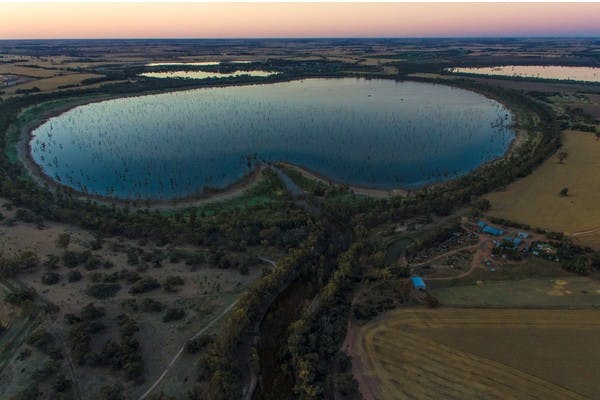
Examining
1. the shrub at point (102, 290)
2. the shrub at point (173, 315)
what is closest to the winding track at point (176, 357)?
the shrub at point (173, 315)

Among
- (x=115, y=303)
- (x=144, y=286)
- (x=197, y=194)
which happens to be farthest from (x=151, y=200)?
(x=115, y=303)

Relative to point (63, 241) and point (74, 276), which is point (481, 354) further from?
point (63, 241)

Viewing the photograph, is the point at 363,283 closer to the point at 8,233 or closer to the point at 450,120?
the point at 8,233

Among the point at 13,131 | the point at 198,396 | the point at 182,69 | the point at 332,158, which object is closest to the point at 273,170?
the point at 332,158

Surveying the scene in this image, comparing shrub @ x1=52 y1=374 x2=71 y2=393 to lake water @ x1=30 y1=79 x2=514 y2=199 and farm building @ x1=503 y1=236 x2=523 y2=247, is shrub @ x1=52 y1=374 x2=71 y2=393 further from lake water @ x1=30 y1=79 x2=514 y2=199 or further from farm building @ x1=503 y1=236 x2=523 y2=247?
farm building @ x1=503 y1=236 x2=523 y2=247

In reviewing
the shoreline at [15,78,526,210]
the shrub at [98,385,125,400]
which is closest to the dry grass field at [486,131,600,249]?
the shoreline at [15,78,526,210]

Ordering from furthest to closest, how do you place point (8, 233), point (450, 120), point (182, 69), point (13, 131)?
point (182, 69) → point (450, 120) → point (13, 131) → point (8, 233)
